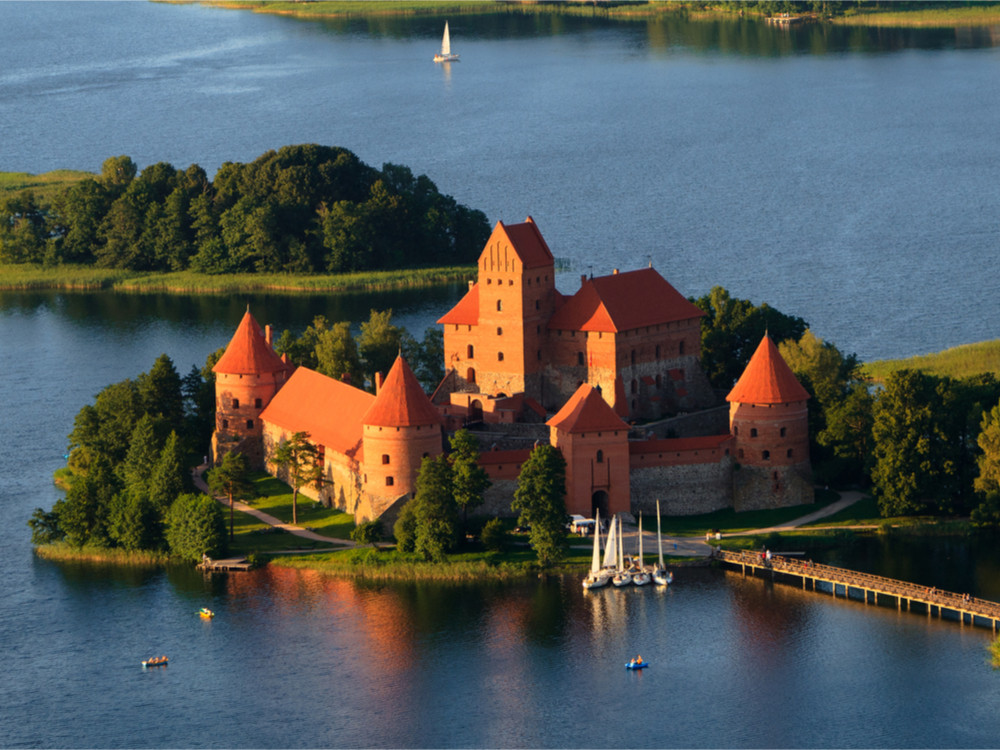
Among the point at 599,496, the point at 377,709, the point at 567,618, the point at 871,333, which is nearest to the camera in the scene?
the point at 377,709

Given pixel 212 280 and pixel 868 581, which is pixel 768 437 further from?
pixel 212 280

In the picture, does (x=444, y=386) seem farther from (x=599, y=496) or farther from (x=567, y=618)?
(x=567, y=618)

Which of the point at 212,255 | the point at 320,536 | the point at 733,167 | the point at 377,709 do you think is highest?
the point at 733,167

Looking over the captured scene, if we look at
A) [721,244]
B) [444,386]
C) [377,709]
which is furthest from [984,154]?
[377,709]

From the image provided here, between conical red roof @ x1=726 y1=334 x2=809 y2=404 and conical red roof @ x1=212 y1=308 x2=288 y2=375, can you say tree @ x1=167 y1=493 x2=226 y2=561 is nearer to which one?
conical red roof @ x1=212 y1=308 x2=288 y2=375

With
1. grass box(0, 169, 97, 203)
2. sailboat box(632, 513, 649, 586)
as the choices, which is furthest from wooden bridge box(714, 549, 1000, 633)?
grass box(0, 169, 97, 203)

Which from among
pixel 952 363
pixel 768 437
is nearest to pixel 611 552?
pixel 768 437

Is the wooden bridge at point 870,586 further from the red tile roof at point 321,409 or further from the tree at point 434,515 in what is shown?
the red tile roof at point 321,409
